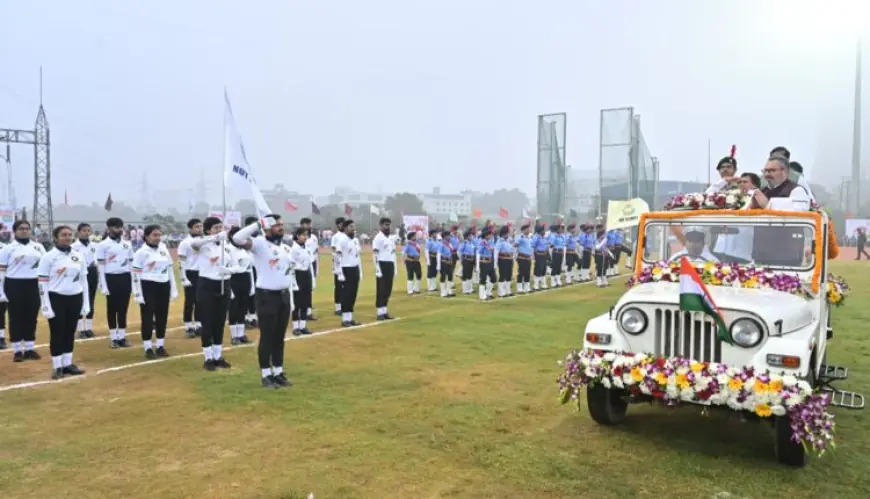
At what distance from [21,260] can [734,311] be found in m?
9.45

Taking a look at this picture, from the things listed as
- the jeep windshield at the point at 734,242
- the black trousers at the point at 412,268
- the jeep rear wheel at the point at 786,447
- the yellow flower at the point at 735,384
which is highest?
the jeep windshield at the point at 734,242

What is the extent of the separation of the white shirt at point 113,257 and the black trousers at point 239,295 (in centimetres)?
179

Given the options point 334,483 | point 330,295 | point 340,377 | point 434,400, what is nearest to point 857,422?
point 434,400

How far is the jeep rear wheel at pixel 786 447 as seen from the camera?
15.9 feet

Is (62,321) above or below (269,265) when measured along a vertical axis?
below

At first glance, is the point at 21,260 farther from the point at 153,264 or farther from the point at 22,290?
the point at 153,264

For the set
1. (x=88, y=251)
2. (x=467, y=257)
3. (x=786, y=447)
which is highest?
(x=88, y=251)

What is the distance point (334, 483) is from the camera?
4715 mm

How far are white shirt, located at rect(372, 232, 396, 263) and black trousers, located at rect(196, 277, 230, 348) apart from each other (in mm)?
4947

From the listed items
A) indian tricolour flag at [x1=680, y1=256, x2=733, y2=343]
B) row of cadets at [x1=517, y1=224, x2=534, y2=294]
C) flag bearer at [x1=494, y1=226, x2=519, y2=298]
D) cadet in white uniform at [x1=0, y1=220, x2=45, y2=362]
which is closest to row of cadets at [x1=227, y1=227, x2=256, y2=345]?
cadet in white uniform at [x1=0, y1=220, x2=45, y2=362]

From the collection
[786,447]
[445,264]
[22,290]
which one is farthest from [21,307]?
[445,264]

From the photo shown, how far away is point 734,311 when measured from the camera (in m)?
4.95

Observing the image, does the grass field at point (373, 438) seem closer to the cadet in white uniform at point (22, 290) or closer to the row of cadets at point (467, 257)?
the cadet in white uniform at point (22, 290)

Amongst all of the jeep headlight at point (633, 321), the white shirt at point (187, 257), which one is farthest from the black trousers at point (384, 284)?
the jeep headlight at point (633, 321)
